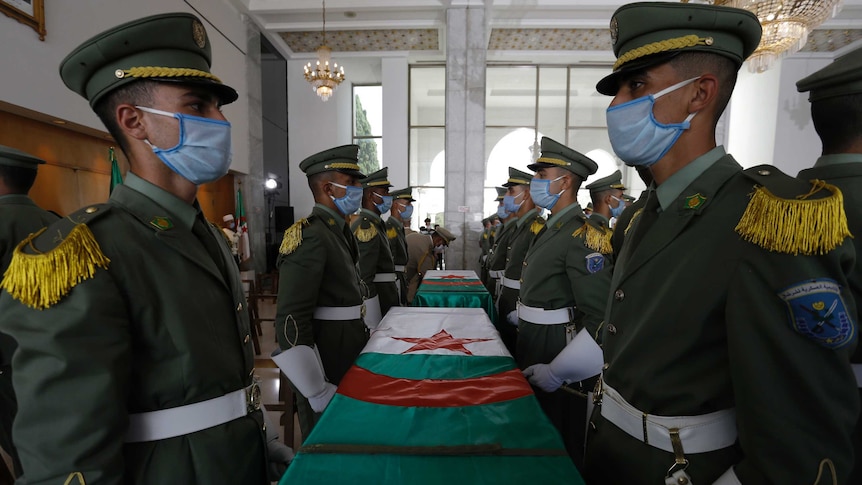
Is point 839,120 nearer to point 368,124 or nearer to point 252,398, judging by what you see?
point 252,398

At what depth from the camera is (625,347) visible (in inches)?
37.4

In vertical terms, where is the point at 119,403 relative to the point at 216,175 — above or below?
below

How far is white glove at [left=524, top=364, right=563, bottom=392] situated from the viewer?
5.49ft

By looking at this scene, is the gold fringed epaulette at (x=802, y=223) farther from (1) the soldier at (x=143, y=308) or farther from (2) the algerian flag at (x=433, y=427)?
(1) the soldier at (x=143, y=308)

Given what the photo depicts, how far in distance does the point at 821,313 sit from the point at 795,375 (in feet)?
0.40

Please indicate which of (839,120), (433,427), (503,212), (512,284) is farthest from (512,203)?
(433,427)

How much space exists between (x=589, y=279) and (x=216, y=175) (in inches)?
65.4

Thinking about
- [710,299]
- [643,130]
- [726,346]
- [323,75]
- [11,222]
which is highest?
[323,75]

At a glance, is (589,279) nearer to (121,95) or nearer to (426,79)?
(121,95)

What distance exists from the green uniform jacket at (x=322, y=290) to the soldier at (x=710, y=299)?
51.1 inches

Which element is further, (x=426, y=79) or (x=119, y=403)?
(x=426, y=79)

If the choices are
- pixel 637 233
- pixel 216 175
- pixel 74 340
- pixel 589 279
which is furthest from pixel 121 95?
pixel 589 279

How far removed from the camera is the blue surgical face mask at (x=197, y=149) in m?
1.00

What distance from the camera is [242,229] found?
28.8 feet
